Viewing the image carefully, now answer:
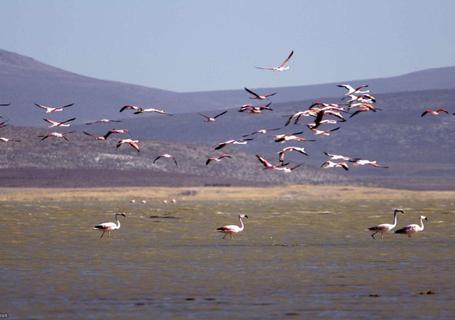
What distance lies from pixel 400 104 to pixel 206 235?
287ft

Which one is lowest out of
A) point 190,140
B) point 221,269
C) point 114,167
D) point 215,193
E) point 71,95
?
point 221,269

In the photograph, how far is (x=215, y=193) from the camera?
61438 mm

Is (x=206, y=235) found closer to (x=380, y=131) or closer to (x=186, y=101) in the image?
(x=380, y=131)

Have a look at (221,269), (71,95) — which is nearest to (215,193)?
(221,269)

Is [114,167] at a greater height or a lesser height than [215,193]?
greater

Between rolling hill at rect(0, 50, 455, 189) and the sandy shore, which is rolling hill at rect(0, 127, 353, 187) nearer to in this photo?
rolling hill at rect(0, 50, 455, 189)

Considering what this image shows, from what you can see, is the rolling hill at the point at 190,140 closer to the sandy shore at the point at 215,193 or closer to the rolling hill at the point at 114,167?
the rolling hill at the point at 114,167

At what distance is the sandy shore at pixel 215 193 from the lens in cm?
5775

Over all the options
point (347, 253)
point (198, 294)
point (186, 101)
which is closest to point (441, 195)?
point (347, 253)

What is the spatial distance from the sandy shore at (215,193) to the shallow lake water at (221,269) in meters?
15.7

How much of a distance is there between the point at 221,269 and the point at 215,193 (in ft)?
118

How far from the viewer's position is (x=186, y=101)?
19175 cm

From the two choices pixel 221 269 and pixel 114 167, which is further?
pixel 114 167

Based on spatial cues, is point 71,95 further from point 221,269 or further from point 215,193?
point 221,269
